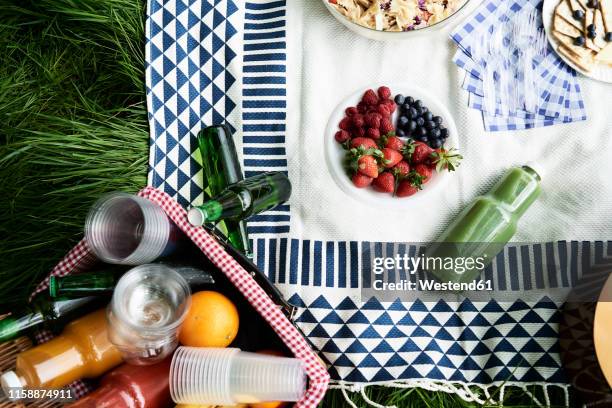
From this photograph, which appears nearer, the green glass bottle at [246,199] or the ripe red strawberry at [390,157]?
the green glass bottle at [246,199]

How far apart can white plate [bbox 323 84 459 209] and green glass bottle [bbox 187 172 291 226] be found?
0.10 m

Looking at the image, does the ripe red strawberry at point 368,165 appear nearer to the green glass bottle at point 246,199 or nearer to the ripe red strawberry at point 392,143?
the ripe red strawberry at point 392,143

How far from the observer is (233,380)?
708 mm

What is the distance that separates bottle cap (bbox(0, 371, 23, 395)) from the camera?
0.66m

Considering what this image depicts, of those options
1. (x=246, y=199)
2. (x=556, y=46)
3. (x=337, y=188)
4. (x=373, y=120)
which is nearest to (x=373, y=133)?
(x=373, y=120)

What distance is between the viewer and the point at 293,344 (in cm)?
75

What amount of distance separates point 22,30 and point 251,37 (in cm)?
52

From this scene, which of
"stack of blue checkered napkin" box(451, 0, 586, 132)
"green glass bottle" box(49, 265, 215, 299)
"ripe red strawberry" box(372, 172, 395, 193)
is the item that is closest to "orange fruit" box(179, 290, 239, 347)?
"green glass bottle" box(49, 265, 215, 299)

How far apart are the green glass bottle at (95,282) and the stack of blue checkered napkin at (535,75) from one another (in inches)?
23.3

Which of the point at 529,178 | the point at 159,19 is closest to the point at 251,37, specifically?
the point at 159,19

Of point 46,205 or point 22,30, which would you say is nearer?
point 46,205

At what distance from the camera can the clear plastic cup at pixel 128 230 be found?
0.75 meters

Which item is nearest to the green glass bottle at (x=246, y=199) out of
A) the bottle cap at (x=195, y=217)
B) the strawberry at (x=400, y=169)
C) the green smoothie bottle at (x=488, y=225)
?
the bottle cap at (x=195, y=217)

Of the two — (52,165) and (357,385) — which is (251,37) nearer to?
(52,165)
